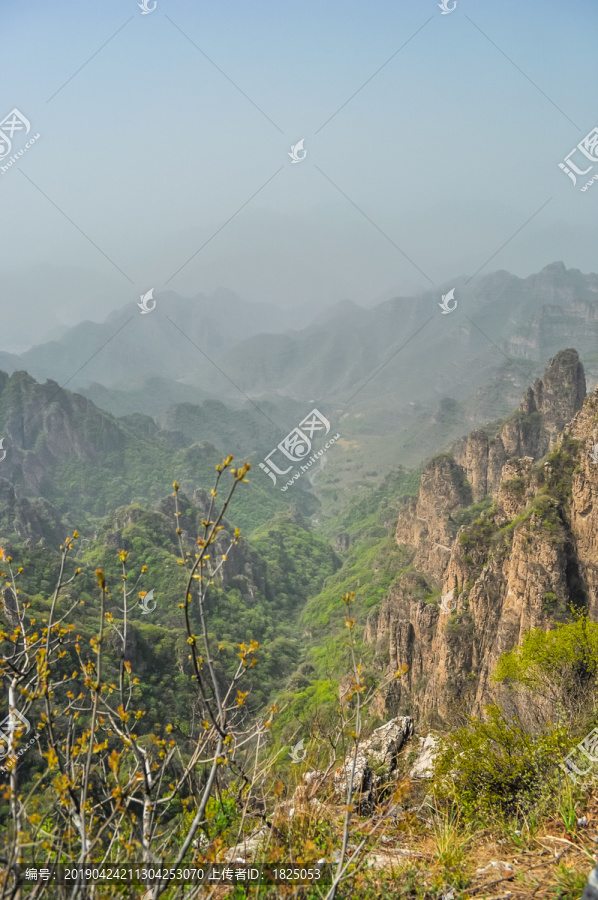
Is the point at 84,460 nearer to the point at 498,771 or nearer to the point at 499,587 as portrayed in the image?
the point at 499,587

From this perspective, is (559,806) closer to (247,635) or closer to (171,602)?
(171,602)

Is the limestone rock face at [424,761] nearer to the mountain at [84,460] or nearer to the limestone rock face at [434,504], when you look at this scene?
the limestone rock face at [434,504]

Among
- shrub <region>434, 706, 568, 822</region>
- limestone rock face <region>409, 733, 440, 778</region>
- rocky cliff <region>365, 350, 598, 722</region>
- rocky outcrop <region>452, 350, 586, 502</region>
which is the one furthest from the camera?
rocky outcrop <region>452, 350, 586, 502</region>

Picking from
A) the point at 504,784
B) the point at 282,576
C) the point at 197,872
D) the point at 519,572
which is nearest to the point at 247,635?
the point at 282,576

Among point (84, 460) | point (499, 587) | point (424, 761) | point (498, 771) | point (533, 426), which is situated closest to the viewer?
point (498, 771)

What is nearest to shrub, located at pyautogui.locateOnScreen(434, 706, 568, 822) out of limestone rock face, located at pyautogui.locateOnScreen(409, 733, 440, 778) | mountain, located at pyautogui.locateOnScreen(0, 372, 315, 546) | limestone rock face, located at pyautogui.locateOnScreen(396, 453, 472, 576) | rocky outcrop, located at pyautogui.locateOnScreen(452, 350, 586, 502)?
limestone rock face, located at pyautogui.locateOnScreen(409, 733, 440, 778)

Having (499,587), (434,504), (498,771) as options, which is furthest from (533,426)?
(498,771)

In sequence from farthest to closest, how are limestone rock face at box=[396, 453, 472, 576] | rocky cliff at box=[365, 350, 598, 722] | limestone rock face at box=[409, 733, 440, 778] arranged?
limestone rock face at box=[396, 453, 472, 576] < rocky cliff at box=[365, 350, 598, 722] < limestone rock face at box=[409, 733, 440, 778]

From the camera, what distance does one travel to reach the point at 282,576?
3127 inches

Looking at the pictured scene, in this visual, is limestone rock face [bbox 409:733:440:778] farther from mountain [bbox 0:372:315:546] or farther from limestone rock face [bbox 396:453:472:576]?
mountain [bbox 0:372:315:546]

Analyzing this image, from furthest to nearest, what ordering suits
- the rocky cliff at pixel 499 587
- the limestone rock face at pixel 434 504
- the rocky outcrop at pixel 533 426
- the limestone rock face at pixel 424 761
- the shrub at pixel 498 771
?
the rocky outcrop at pixel 533 426
the limestone rock face at pixel 434 504
the rocky cliff at pixel 499 587
the limestone rock face at pixel 424 761
the shrub at pixel 498 771

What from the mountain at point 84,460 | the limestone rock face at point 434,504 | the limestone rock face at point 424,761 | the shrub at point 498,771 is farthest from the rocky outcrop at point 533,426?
the shrub at point 498,771

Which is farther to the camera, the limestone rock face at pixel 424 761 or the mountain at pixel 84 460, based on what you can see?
the mountain at pixel 84 460

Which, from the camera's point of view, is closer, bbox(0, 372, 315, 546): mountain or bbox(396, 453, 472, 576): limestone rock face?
bbox(396, 453, 472, 576): limestone rock face
